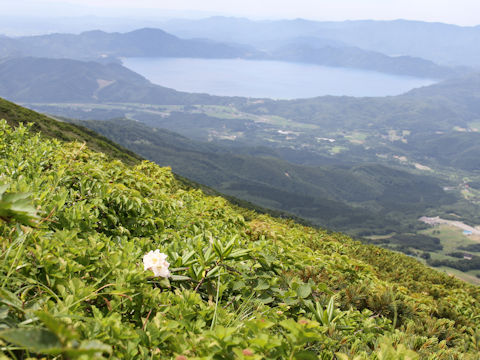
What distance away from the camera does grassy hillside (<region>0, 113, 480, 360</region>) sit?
5.78ft

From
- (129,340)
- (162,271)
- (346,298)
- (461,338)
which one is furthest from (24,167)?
(461,338)

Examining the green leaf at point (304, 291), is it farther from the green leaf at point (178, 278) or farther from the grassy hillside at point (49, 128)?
the grassy hillside at point (49, 128)

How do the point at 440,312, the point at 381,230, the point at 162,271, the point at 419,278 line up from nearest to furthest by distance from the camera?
the point at 162,271 → the point at 440,312 → the point at 419,278 → the point at 381,230

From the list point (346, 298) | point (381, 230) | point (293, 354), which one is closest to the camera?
point (293, 354)

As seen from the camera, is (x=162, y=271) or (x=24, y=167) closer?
(x=162, y=271)

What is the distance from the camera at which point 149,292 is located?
2418 millimetres

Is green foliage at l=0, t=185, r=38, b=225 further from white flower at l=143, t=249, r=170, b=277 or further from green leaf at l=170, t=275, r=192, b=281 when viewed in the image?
green leaf at l=170, t=275, r=192, b=281

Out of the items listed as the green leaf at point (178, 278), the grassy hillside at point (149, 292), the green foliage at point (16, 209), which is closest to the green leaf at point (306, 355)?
the grassy hillside at point (149, 292)

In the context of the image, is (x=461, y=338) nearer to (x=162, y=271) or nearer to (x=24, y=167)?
(x=162, y=271)

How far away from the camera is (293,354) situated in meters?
1.83

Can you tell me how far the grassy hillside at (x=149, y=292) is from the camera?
176 centimetres

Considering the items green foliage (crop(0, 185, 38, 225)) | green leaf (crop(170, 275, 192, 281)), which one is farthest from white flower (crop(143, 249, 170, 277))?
green foliage (crop(0, 185, 38, 225))

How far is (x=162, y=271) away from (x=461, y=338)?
15.4 feet

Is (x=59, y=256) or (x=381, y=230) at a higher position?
(x=59, y=256)
